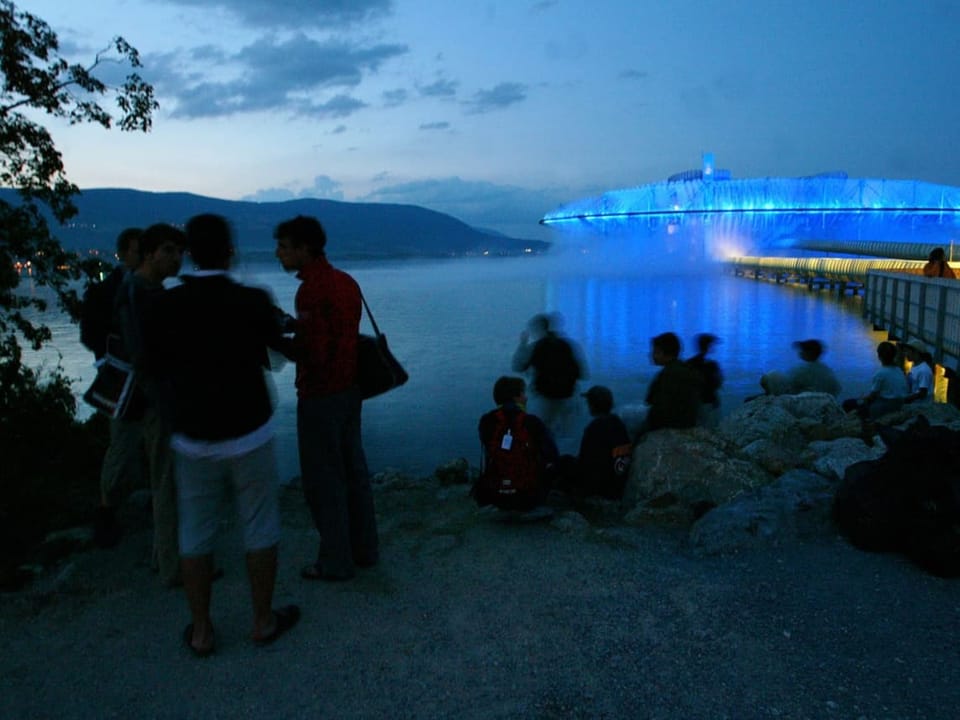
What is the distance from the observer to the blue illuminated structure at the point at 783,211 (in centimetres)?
8512

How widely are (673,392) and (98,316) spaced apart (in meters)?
3.95

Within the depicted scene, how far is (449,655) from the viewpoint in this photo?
3.33 meters

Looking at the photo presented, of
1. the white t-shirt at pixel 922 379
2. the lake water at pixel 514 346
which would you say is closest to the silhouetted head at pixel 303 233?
the lake water at pixel 514 346

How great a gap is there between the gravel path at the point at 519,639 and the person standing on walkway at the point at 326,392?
0.32 meters

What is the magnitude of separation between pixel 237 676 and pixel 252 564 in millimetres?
466

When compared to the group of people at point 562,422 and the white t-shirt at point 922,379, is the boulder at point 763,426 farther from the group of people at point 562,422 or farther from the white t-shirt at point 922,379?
the white t-shirt at point 922,379

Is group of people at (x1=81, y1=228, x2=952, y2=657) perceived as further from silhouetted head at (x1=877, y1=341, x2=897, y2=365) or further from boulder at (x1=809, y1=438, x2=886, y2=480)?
silhouetted head at (x1=877, y1=341, x2=897, y2=365)

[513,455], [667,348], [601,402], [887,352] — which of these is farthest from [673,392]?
[887,352]

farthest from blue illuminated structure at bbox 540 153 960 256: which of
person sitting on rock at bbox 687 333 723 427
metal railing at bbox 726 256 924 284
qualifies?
person sitting on rock at bbox 687 333 723 427

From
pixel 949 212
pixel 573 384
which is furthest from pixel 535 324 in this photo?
pixel 949 212

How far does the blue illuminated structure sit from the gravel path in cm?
8889

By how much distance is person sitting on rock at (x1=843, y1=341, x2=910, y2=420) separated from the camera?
901 cm

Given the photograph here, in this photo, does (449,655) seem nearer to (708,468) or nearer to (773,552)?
(773,552)

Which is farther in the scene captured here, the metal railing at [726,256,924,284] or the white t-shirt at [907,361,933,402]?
the metal railing at [726,256,924,284]
